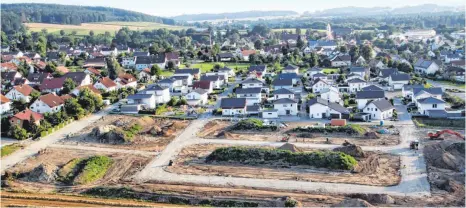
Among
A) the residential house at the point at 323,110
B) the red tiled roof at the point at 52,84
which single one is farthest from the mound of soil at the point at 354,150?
the red tiled roof at the point at 52,84

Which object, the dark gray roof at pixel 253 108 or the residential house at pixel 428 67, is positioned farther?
the residential house at pixel 428 67

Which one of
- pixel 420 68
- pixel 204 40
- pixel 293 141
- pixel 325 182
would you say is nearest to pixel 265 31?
pixel 204 40

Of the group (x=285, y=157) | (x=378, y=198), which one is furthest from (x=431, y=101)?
(x=378, y=198)

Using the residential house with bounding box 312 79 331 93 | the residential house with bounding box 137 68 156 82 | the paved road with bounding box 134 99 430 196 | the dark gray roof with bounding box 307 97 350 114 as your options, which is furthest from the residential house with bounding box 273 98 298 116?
the residential house with bounding box 137 68 156 82

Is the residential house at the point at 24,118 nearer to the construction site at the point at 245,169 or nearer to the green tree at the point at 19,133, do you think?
the green tree at the point at 19,133

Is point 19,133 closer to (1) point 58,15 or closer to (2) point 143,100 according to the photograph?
(2) point 143,100

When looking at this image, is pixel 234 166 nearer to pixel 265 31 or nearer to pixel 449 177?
pixel 449 177

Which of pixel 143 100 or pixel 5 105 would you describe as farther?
pixel 143 100
